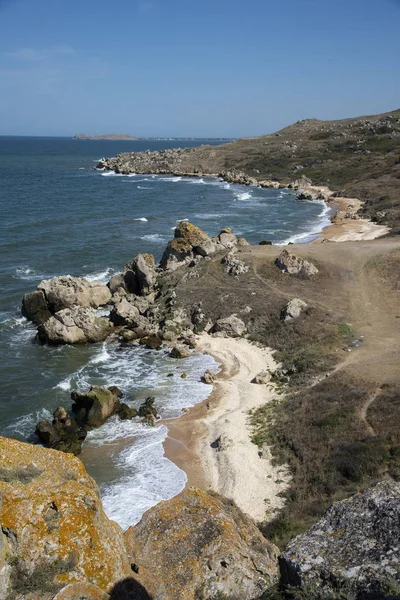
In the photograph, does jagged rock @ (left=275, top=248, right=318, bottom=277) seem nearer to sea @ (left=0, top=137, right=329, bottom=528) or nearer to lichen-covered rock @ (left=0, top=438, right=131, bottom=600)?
sea @ (left=0, top=137, right=329, bottom=528)

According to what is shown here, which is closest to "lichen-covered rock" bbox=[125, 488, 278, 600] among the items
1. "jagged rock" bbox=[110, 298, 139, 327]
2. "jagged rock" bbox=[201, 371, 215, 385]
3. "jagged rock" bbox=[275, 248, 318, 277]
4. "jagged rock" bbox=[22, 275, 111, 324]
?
"jagged rock" bbox=[201, 371, 215, 385]

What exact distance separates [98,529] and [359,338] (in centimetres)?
2378

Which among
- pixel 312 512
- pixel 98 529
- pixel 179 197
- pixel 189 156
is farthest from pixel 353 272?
pixel 189 156

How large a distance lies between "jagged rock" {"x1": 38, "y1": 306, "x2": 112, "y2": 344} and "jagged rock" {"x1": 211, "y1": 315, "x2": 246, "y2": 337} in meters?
8.39

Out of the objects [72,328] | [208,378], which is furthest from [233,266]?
[208,378]

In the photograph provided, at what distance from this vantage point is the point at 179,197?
99312 mm

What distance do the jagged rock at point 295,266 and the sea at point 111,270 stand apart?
Answer: 12.9m

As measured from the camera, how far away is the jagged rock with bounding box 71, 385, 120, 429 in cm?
2458

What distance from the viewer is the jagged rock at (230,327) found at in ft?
114

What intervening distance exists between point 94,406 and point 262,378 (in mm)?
9599

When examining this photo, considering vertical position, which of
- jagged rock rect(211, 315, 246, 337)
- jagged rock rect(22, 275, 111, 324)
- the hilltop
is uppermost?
the hilltop

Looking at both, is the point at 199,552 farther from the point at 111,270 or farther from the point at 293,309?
the point at 111,270

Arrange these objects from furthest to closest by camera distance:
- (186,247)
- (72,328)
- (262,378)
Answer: (186,247)
(72,328)
(262,378)

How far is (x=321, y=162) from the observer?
125812mm
